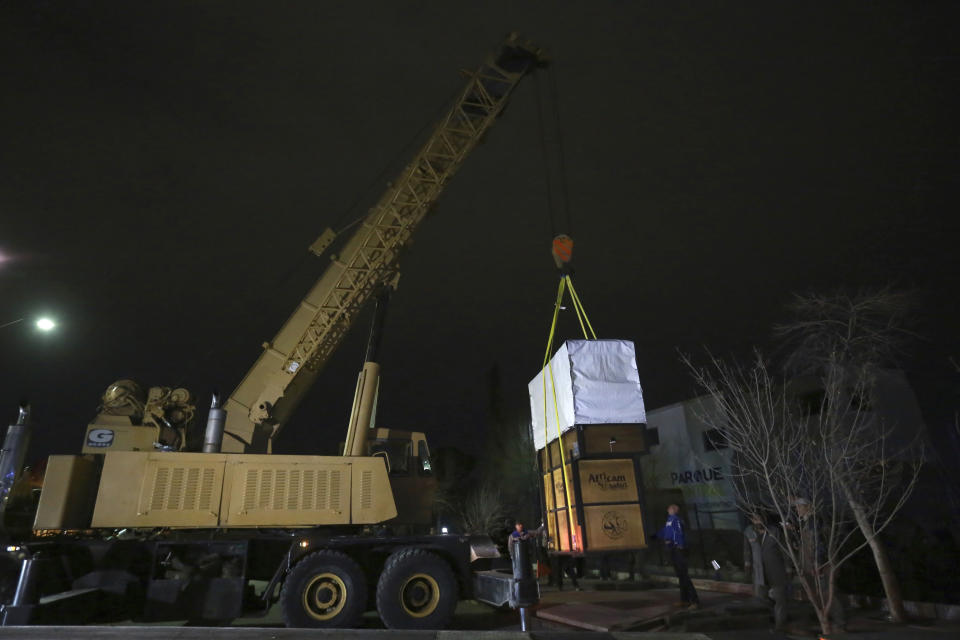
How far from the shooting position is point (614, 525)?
725 centimetres

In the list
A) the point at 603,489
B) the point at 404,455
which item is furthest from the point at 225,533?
the point at 603,489

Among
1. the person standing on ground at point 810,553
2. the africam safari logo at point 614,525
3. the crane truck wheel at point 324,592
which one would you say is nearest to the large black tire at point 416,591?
the crane truck wheel at point 324,592

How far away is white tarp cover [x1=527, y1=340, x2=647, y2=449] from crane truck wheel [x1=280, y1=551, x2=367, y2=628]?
4929mm

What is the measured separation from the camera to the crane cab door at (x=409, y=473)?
448 inches

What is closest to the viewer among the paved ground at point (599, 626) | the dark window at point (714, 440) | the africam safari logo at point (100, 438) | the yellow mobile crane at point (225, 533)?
the paved ground at point (599, 626)

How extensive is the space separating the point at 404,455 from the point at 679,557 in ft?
19.3

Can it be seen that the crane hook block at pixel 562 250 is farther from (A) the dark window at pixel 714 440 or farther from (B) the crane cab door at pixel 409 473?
(A) the dark window at pixel 714 440

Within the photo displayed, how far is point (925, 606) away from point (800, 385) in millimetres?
19694

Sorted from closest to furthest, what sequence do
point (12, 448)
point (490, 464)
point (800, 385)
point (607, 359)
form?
1. point (607, 359)
2. point (12, 448)
3. point (800, 385)
4. point (490, 464)

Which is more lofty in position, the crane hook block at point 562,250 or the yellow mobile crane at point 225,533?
the crane hook block at point 562,250

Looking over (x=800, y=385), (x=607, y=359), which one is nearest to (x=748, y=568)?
(x=607, y=359)

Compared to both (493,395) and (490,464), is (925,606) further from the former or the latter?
(493,395)

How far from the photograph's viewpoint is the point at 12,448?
976 centimetres

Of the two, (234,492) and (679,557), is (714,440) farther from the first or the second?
(234,492)
